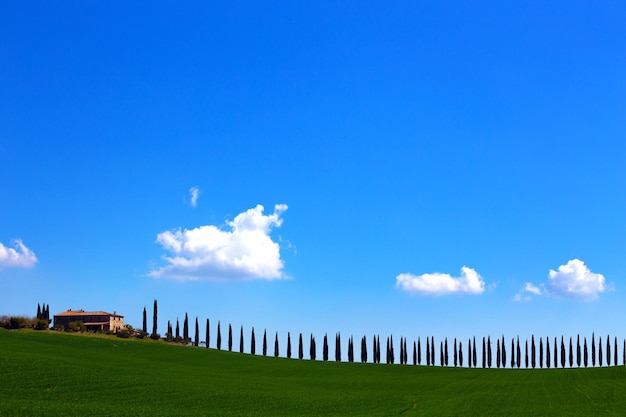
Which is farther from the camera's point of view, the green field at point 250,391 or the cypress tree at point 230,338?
the cypress tree at point 230,338

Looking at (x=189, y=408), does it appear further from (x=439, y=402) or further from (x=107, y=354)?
(x=107, y=354)

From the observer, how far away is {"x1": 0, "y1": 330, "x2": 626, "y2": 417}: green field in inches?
1815

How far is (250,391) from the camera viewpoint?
2299 inches

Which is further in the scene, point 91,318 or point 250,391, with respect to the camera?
point 91,318

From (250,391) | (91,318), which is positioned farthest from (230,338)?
(250,391)

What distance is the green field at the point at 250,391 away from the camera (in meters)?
46.1

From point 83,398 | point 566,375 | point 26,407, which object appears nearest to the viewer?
point 26,407

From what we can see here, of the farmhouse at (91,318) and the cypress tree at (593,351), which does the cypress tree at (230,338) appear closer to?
the farmhouse at (91,318)

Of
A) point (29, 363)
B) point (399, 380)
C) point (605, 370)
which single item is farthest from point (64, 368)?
point (605, 370)

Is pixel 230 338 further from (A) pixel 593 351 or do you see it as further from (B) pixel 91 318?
(A) pixel 593 351

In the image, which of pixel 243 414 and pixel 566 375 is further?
pixel 566 375

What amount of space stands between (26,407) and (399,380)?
5025 cm

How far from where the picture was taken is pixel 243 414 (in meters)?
43.9

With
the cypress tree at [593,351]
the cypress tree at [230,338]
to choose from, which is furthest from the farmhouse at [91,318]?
the cypress tree at [593,351]
